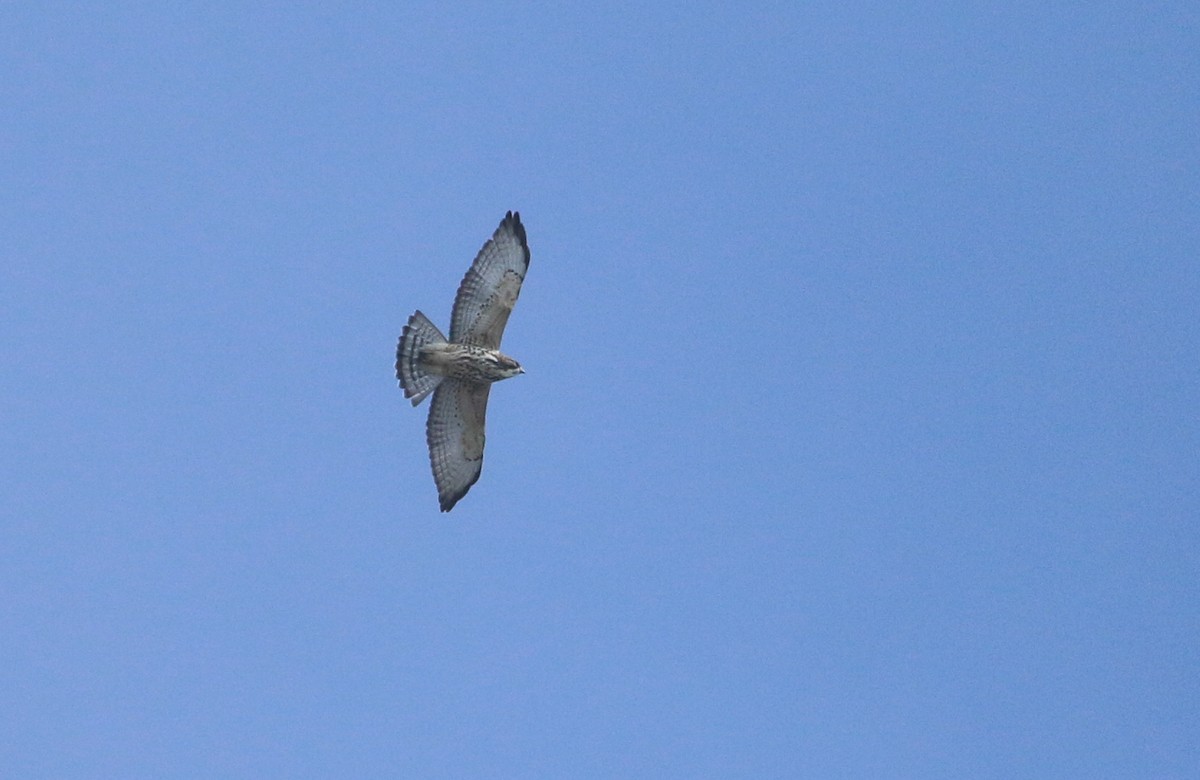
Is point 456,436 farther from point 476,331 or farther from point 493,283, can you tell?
point 493,283

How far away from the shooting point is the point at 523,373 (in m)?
22.5

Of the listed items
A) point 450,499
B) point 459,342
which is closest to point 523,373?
point 459,342

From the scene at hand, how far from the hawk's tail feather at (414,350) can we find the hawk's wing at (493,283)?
0.35 meters

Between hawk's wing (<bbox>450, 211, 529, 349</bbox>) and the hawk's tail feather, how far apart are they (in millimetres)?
352

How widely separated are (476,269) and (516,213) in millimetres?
995

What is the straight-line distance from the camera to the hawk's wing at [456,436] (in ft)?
75.4

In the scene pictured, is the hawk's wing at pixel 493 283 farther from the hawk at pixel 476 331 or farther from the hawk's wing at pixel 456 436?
the hawk's wing at pixel 456 436

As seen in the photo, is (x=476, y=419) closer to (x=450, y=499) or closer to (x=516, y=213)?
(x=450, y=499)

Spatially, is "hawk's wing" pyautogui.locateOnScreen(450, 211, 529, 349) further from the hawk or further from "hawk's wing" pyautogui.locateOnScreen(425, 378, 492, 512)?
"hawk's wing" pyautogui.locateOnScreen(425, 378, 492, 512)

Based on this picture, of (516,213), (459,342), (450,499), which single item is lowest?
(450,499)

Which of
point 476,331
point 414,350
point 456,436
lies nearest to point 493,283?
point 476,331

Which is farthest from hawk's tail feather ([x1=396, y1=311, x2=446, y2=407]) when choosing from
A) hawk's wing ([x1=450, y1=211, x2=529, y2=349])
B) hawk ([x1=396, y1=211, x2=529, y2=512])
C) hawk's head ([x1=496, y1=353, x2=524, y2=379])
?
hawk's head ([x1=496, y1=353, x2=524, y2=379])

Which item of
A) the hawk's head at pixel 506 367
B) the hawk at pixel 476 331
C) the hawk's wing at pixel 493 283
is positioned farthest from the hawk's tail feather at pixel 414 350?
the hawk's head at pixel 506 367

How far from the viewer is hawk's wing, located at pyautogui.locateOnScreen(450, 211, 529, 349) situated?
22.3 meters
